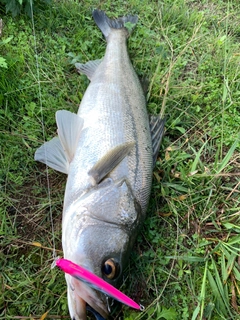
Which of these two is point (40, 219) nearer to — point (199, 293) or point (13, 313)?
point (13, 313)

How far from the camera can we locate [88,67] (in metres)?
3.56

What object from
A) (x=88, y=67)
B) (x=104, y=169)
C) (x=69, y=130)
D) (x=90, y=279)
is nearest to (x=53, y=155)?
(x=69, y=130)

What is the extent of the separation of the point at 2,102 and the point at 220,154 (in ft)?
7.62

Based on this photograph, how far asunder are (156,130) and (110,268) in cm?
149

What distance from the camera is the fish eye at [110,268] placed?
2.24 metres

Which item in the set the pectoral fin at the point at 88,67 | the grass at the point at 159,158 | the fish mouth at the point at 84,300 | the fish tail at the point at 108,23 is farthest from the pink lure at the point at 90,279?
the fish tail at the point at 108,23

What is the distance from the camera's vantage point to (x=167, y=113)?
3643mm

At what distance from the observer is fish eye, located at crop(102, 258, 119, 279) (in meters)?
2.24

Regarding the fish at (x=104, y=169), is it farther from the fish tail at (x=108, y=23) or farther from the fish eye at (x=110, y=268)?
the fish tail at (x=108, y=23)

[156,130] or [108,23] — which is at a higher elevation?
[108,23]

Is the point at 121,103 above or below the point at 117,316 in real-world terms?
above

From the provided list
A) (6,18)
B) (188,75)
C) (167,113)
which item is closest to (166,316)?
(167,113)

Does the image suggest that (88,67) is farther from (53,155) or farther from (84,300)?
(84,300)

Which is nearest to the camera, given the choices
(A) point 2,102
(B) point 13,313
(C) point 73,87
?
Result: (B) point 13,313
